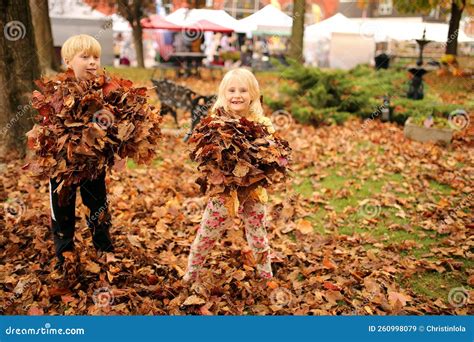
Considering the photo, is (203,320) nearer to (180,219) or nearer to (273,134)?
(273,134)

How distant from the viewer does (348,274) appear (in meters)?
4.09

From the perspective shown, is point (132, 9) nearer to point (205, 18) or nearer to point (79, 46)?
point (205, 18)

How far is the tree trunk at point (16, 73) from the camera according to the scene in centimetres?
611

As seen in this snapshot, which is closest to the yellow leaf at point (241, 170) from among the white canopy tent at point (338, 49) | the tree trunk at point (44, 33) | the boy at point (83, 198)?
the boy at point (83, 198)

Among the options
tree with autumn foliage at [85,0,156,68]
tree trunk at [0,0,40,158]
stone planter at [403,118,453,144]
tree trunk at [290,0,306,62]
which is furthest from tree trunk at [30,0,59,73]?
stone planter at [403,118,453,144]

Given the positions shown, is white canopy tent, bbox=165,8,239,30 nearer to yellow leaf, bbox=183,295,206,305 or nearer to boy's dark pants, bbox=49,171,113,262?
boy's dark pants, bbox=49,171,113,262

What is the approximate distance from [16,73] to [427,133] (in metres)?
7.56

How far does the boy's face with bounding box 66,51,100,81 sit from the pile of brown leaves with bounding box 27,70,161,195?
0.08m

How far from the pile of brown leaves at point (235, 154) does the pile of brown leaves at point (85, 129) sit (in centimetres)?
49

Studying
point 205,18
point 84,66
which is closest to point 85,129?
point 84,66

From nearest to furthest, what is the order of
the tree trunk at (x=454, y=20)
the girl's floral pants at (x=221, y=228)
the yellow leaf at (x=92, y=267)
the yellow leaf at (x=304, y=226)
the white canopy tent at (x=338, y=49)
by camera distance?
1. the girl's floral pants at (x=221, y=228)
2. the yellow leaf at (x=92, y=267)
3. the yellow leaf at (x=304, y=226)
4. the tree trunk at (x=454, y=20)
5. the white canopy tent at (x=338, y=49)

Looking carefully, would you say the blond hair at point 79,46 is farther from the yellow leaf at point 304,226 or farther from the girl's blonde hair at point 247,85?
the yellow leaf at point 304,226

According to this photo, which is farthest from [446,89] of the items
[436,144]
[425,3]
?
[436,144]

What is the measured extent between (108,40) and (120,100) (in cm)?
2217
